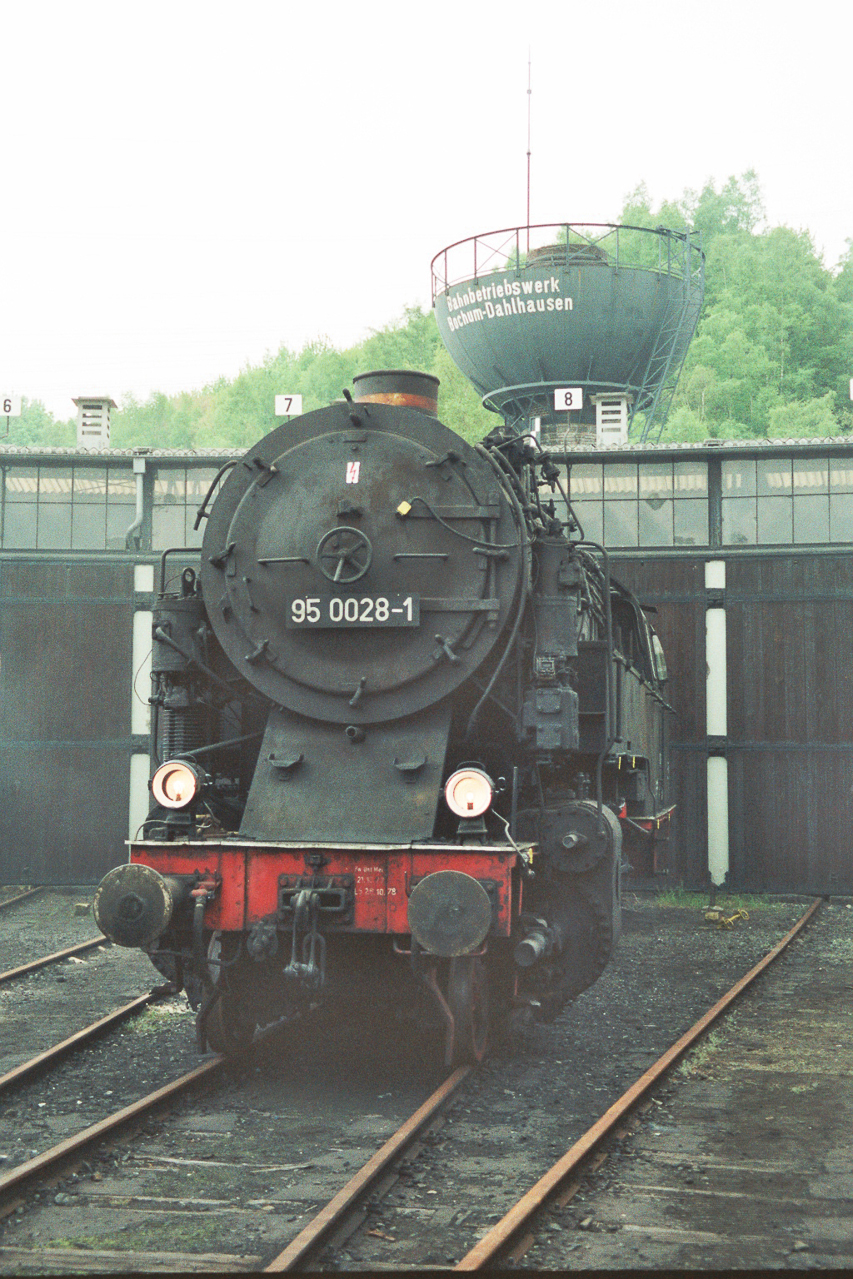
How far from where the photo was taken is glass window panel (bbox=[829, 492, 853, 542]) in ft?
47.5

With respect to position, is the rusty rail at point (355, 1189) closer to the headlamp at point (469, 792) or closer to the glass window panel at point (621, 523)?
the headlamp at point (469, 792)

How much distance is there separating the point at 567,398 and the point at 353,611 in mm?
12488

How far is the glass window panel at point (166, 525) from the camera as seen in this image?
14938 mm

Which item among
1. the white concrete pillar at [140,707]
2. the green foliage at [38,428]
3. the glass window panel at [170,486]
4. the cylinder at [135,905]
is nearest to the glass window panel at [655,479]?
the glass window panel at [170,486]

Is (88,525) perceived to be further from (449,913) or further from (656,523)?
(449,913)

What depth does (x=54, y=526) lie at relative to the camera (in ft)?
49.1

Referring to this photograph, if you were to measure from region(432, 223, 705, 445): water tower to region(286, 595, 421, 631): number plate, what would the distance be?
40.5ft

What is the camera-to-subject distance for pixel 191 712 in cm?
673

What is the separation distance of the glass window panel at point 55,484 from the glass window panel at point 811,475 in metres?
8.34

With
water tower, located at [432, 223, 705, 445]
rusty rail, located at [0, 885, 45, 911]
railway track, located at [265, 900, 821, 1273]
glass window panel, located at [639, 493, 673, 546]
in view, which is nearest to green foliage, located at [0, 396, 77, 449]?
water tower, located at [432, 223, 705, 445]

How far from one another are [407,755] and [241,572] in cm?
127

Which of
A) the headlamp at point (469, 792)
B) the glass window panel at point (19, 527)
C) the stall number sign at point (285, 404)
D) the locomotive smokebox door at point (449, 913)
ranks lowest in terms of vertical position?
the locomotive smokebox door at point (449, 913)

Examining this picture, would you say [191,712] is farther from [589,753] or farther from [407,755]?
[589,753]

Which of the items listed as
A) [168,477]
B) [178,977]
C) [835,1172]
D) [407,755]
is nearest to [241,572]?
[407,755]
